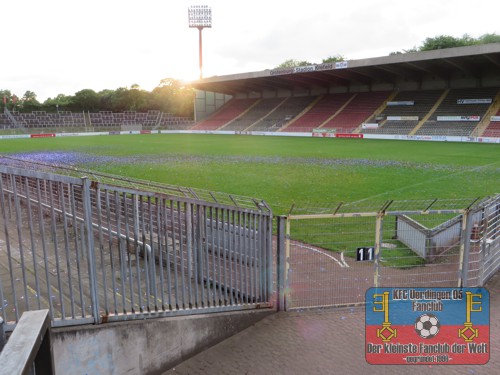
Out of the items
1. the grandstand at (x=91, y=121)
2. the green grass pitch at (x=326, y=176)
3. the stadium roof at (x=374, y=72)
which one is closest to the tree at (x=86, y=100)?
the grandstand at (x=91, y=121)

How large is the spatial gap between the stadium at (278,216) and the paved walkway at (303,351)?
376 millimetres

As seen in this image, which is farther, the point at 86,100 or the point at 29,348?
the point at 86,100

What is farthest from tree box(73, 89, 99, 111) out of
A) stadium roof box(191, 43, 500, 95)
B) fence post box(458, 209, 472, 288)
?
fence post box(458, 209, 472, 288)

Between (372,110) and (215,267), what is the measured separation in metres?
57.7

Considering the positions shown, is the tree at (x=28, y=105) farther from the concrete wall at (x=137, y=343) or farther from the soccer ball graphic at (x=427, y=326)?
the soccer ball graphic at (x=427, y=326)

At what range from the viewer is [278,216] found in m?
5.97

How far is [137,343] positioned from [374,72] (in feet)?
189

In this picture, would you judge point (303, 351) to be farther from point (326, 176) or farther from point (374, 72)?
point (374, 72)

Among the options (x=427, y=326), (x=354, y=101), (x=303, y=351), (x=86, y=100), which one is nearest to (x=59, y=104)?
(x=86, y=100)

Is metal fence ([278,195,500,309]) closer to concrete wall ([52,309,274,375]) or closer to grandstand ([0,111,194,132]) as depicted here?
concrete wall ([52,309,274,375])

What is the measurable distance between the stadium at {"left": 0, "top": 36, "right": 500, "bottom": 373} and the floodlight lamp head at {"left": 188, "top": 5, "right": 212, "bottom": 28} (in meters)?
32.8

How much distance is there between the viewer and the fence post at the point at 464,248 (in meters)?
6.75

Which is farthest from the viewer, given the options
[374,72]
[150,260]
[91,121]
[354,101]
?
[91,121]

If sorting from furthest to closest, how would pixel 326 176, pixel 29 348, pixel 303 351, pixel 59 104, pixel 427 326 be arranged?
pixel 59 104 < pixel 326 176 < pixel 427 326 < pixel 303 351 < pixel 29 348
